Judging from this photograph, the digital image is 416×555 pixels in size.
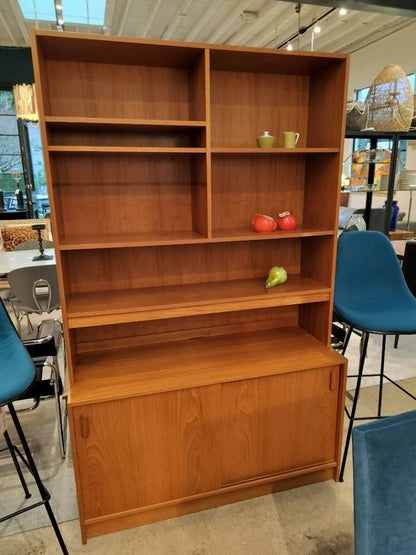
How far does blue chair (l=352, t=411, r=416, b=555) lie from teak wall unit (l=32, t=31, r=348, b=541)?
85 cm

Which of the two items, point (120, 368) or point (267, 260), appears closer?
point (120, 368)

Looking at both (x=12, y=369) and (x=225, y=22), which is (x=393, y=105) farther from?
(x=225, y=22)

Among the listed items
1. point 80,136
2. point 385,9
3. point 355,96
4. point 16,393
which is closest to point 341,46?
point 355,96

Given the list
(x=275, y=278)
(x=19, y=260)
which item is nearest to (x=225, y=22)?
(x=19, y=260)

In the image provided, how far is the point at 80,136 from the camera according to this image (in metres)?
1.69

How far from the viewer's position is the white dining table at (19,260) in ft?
9.52

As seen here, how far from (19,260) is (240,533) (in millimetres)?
2535

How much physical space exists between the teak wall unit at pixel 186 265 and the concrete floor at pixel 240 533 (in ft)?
0.20

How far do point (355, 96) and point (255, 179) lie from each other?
6463 millimetres

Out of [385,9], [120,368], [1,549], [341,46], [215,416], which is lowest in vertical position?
[1,549]

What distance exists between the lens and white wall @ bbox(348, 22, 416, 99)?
577cm

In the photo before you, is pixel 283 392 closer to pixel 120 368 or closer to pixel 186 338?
pixel 186 338

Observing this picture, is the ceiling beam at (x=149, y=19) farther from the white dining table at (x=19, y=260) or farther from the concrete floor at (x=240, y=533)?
the concrete floor at (x=240, y=533)

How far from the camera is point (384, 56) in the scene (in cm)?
625
